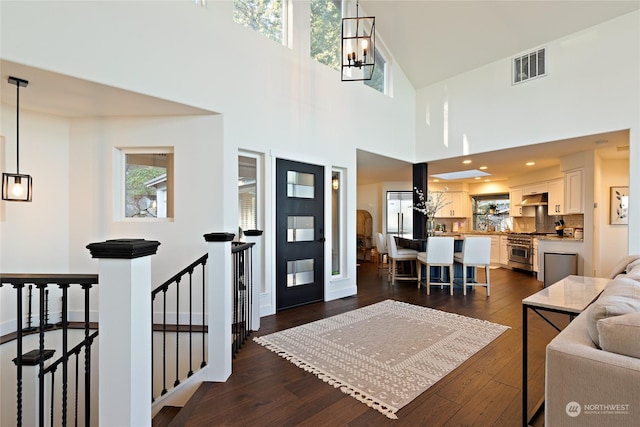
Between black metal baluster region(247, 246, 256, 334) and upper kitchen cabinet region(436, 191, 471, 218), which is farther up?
upper kitchen cabinet region(436, 191, 471, 218)

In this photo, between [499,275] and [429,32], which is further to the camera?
[499,275]

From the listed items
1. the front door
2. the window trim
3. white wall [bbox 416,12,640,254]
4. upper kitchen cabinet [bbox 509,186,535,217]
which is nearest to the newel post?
the window trim

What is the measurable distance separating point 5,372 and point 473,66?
26.4 feet

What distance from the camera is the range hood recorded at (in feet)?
23.0

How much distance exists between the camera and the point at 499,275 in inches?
262

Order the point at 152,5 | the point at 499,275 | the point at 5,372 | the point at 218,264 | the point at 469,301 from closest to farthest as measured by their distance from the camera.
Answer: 1. the point at 218,264
2. the point at 152,5
3. the point at 5,372
4. the point at 469,301
5. the point at 499,275

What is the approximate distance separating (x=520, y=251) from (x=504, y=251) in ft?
2.44

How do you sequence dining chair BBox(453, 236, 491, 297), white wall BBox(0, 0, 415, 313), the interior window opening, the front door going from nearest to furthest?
white wall BBox(0, 0, 415, 313) < the front door < dining chair BBox(453, 236, 491, 297) < the interior window opening

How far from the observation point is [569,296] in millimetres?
1893

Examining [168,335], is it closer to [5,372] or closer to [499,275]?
[5,372]

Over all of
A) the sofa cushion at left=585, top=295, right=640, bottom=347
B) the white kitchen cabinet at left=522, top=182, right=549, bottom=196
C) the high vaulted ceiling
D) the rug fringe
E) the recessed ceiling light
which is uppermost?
the high vaulted ceiling

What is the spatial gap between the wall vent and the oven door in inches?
154

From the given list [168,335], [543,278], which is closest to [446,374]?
[168,335]

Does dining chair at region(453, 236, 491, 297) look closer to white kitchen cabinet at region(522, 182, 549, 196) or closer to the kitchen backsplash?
the kitchen backsplash
